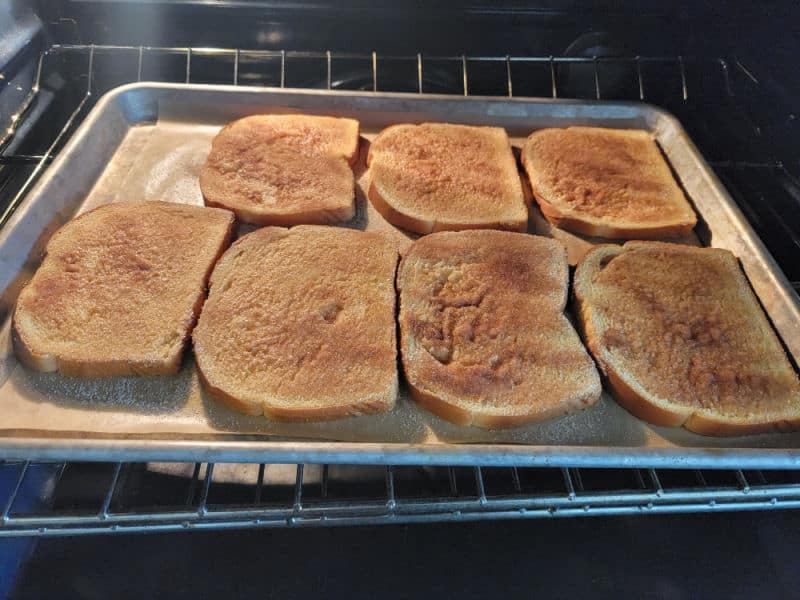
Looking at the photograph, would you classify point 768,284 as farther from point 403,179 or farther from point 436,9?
point 436,9

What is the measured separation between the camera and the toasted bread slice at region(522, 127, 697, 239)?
2059 mm

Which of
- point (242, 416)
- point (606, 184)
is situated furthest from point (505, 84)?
point (242, 416)

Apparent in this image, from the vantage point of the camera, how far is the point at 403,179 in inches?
82.4

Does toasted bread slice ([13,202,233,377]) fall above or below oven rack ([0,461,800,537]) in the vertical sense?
above

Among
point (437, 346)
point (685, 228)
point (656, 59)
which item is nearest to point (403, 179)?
point (437, 346)

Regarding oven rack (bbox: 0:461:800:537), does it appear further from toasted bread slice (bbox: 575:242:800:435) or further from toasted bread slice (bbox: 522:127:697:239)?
toasted bread slice (bbox: 522:127:697:239)

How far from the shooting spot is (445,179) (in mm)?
2131

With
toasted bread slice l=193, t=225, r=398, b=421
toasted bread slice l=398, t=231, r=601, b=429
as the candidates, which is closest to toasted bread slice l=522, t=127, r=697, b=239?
toasted bread slice l=398, t=231, r=601, b=429

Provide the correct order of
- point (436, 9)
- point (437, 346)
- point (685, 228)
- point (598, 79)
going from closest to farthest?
point (437, 346) < point (685, 228) < point (436, 9) < point (598, 79)

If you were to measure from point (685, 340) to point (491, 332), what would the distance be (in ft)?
1.97

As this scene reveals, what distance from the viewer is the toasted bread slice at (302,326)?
151cm

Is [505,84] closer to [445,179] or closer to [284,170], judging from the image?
[445,179]

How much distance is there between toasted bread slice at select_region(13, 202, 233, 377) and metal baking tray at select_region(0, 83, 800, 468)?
8 centimetres

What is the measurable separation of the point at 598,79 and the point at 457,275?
1.40m
